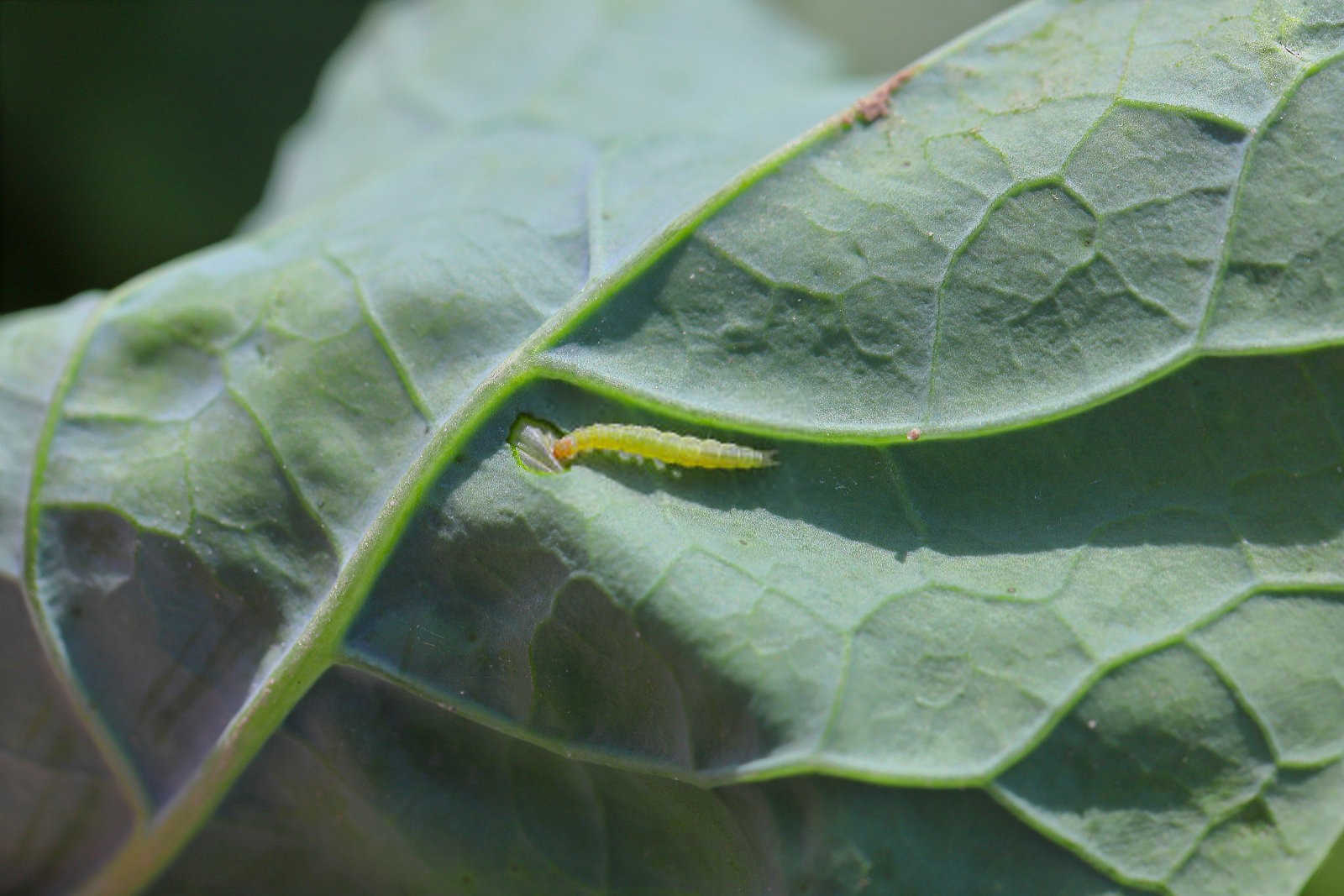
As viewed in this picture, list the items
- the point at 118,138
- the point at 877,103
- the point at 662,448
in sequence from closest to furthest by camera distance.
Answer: the point at 662,448
the point at 877,103
the point at 118,138

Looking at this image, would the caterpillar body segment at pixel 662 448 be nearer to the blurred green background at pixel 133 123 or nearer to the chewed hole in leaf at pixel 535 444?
the chewed hole in leaf at pixel 535 444

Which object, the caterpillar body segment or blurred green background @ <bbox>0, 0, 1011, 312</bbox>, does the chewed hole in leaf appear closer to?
the caterpillar body segment

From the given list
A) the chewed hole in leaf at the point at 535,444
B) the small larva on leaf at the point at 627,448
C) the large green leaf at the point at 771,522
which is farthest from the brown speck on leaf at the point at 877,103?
the chewed hole in leaf at the point at 535,444

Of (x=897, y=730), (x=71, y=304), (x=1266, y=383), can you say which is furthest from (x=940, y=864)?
(x=71, y=304)

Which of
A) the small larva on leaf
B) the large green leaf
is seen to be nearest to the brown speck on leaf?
the large green leaf

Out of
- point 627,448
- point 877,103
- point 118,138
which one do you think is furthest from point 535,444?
point 118,138

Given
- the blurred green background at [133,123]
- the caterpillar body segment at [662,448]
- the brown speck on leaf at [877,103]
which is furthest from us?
the blurred green background at [133,123]

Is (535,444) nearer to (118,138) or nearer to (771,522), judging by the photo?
(771,522)
